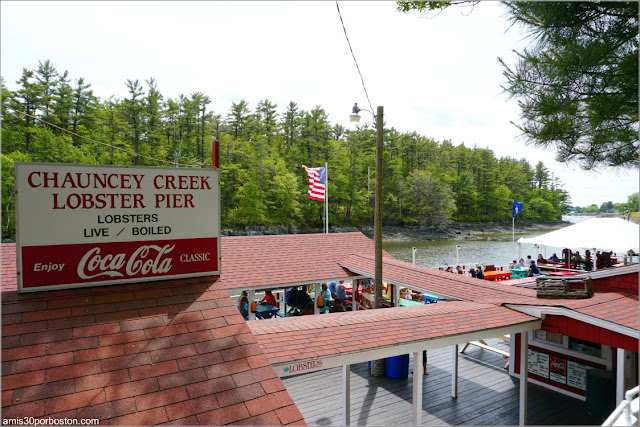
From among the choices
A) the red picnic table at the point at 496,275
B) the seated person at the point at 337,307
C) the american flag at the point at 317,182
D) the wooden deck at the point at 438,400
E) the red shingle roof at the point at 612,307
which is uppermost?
the american flag at the point at 317,182

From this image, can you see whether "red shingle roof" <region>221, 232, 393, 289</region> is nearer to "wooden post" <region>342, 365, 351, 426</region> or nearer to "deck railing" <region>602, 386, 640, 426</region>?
"wooden post" <region>342, 365, 351, 426</region>

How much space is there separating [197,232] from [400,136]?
79.8 m

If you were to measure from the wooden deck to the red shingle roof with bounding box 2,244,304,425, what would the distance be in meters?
3.99

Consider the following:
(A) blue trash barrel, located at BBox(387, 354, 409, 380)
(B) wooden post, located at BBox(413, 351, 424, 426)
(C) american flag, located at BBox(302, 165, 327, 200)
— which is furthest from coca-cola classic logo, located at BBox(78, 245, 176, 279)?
(C) american flag, located at BBox(302, 165, 327, 200)

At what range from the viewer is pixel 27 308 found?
3895 mm

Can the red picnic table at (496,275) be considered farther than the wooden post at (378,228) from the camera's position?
Yes

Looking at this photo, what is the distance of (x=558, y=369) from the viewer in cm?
836

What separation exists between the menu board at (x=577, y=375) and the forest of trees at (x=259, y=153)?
33.7m

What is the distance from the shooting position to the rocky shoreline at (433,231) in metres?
55.2

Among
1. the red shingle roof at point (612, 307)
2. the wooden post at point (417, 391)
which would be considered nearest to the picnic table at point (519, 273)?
the red shingle roof at point (612, 307)

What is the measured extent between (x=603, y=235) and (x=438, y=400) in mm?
7504

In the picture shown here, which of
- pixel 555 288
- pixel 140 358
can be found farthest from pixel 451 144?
pixel 140 358

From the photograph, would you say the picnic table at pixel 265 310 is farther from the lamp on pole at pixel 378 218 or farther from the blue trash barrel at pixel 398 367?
the blue trash barrel at pixel 398 367

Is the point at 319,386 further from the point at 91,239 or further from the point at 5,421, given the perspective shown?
the point at 5,421
